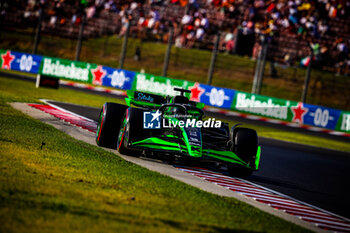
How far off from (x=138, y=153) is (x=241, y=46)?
25601 millimetres

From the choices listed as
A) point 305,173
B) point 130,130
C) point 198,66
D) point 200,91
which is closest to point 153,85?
point 200,91

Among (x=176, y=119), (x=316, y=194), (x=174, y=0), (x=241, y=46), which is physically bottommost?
(x=316, y=194)

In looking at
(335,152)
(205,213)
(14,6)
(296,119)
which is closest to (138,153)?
(205,213)

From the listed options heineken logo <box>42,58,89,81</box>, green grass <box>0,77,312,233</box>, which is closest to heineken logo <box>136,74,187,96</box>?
heineken logo <box>42,58,89,81</box>

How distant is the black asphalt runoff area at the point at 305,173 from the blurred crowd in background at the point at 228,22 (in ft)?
51.2

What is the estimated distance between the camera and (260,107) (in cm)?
2231

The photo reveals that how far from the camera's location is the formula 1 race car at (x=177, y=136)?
9016mm

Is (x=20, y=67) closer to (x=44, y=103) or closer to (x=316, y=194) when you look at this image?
(x=44, y=103)

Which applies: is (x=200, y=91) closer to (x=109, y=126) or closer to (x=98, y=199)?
(x=109, y=126)

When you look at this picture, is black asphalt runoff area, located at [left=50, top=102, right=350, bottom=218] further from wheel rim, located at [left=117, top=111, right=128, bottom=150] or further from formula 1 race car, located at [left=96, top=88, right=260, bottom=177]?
wheel rim, located at [left=117, top=111, right=128, bottom=150]

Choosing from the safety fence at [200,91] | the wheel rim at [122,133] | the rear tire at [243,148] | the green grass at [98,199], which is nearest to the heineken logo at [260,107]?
the safety fence at [200,91]

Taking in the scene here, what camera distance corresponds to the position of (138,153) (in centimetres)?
962

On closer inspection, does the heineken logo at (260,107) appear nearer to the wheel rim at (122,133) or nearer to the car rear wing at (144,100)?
the car rear wing at (144,100)

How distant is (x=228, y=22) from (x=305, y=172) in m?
25.1
